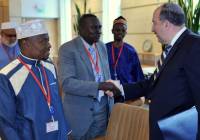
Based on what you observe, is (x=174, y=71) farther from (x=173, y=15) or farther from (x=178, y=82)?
(x=173, y=15)

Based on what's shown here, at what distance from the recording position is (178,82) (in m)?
1.64

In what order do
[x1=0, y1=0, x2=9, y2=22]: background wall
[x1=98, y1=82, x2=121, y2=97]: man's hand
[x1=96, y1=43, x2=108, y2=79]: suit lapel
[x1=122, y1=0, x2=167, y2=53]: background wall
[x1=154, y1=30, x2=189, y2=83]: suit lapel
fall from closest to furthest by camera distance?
[x1=154, y1=30, x2=189, y2=83]: suit lapel → [x1=98, y1=82, x2=121, y2=97]: man's hand → [x1=96, y1=43, x2=108, y2=79]: suit lapel → [x1=122, y1=0, x2=167, y2=53]: background wall → [x1=0, y1=0, x2=9, y2=22]: background wall

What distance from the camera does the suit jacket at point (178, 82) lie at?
1561 mm

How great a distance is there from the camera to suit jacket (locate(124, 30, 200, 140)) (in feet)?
5.12

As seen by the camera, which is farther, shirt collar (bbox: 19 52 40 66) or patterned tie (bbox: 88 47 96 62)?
patterned tie (bbox: 88 47 96 62)

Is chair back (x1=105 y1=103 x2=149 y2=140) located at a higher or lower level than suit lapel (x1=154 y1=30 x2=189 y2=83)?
lower

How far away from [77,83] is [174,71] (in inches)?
33.9

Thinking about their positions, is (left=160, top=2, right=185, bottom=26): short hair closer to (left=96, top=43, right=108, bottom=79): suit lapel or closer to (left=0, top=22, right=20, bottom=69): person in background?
(left=96, top=43, right=108, bottom=79): suit lapel

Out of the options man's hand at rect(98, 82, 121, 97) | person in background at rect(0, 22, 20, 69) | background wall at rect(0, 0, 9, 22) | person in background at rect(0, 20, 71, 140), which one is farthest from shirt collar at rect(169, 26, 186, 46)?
background wall at rect(0, 0, 9, 22)

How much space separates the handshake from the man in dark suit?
53 cm

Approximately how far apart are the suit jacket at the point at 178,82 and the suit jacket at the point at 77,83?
2.13ft

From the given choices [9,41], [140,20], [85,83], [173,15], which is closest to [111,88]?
[85,83]

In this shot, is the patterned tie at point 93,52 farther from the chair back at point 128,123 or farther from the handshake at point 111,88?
the chair back at point 128,123

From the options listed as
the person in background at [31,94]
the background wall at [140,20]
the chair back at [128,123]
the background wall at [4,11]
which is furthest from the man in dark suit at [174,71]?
the background wall at [4,11]
